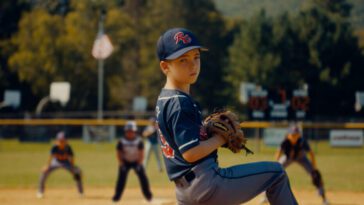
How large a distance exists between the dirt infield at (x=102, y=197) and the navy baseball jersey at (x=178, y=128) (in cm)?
888

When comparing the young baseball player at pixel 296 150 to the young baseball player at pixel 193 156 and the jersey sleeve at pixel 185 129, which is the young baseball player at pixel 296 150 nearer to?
the young baseball player at pixel 193 156

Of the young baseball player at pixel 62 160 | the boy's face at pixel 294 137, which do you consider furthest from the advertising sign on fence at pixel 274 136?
the young baseball player at pixel 62 160

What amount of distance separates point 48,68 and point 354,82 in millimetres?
22644

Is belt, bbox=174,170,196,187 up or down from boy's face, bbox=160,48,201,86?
down

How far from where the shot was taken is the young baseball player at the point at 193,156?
4.12 meters

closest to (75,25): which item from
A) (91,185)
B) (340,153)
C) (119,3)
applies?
(119,3)

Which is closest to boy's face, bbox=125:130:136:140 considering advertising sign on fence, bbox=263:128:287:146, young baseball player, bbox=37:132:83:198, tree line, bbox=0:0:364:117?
young baseball player, bbox=37:132:83:198

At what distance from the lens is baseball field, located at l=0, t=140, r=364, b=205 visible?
14258 mm

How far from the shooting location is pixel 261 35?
5075 cm

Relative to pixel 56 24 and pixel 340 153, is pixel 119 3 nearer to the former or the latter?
pixel 56 24

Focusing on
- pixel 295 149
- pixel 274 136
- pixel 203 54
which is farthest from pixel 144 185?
pixel 203 54

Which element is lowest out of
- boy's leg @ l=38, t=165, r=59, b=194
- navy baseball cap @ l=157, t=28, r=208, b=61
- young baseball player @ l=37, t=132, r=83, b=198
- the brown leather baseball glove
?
boy's leg @ l=38, t=165, r=59, b=194

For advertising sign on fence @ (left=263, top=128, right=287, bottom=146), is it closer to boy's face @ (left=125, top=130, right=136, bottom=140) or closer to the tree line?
boy's face @ (left=125, top=130, right=136, bottom=140)

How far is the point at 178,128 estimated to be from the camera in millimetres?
4141
